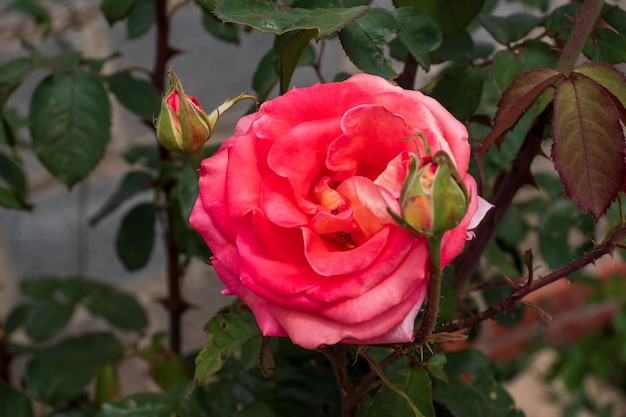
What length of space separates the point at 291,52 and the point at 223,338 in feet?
0.61

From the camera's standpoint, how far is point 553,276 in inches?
16.7

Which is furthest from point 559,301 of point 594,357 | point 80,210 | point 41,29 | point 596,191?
point 596,191

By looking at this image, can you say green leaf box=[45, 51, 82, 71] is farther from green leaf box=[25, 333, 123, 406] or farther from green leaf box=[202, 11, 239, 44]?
green leaf box=[25, 333, 123, 406]

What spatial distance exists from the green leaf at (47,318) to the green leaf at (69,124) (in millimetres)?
319

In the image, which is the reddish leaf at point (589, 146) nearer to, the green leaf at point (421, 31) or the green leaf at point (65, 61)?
the green leaf at point (421, 31)

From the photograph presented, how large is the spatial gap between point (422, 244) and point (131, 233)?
65cm

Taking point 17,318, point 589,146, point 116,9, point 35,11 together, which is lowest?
point 17,318

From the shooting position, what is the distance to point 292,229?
0.38 metres

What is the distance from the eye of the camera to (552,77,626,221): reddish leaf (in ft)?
1.34

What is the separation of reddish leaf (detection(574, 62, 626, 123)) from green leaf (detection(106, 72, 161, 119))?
1.48 feet

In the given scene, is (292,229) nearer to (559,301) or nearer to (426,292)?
(426,292)

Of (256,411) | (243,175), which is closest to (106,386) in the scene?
(256,411)

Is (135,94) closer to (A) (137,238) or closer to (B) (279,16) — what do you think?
(A) (137,238)

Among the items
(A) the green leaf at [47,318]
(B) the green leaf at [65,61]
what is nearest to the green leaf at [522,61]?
(B) the green leaf at [65,61]
